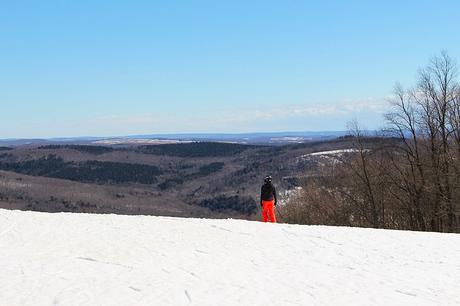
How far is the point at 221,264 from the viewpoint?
1261cm

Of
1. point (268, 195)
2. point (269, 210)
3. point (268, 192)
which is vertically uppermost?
point (268, 192)

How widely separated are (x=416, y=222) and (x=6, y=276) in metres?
33.7

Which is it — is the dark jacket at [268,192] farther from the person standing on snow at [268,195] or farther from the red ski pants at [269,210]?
the red ski pants at [269,210]

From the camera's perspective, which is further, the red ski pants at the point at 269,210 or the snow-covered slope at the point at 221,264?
the red ski pants at the point at 269,210

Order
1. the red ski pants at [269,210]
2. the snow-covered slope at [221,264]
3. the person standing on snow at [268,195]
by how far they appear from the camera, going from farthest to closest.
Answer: the red ski pants at [269,210], the person standing on snow at [268,195], the snow-covered slope at [221,264]

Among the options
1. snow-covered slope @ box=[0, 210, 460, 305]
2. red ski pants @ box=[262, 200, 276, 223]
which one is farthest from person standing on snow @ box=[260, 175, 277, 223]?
snow-covered slope @ box=[0, 210, 460, 305]

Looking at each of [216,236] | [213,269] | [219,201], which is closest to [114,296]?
[213,269]

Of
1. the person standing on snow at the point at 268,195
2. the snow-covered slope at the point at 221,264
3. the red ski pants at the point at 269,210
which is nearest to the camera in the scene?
the snow-covered slope at the point at 221,264

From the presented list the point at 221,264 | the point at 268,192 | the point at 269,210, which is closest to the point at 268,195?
the point at 268,192

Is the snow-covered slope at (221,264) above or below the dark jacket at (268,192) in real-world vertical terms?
below

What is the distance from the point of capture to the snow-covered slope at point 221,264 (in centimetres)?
988

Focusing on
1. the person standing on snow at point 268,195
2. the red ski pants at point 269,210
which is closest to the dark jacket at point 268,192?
the person standing on snow at point 268,195

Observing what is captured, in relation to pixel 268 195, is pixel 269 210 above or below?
below

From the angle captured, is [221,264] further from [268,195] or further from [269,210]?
[269,210]
